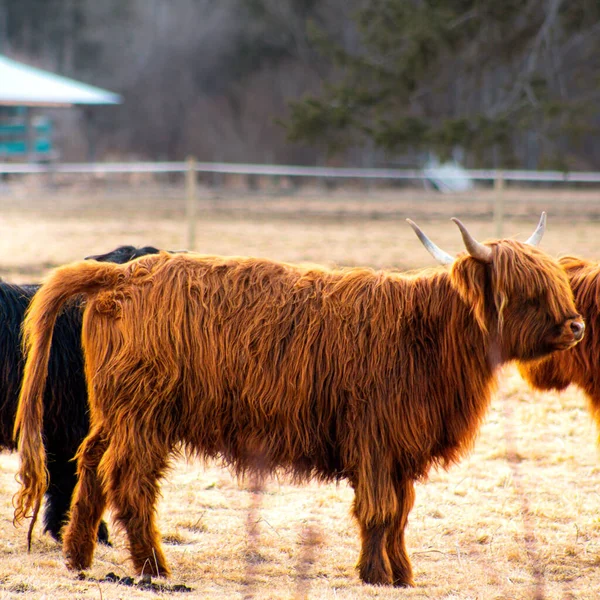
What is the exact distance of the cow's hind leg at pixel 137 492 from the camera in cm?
348

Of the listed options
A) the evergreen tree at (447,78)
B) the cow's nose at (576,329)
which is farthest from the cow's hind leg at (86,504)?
the evergreen tree at (447,78)

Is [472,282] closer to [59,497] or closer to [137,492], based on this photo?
[137,492]

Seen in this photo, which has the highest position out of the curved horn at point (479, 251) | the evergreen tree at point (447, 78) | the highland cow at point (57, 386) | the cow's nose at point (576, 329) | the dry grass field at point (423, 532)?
the evergreen tree at point (447, 78)

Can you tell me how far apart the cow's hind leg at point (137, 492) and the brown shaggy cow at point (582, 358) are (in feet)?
5.77

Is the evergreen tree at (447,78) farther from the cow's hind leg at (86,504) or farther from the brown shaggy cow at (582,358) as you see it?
the cow's hind leg at (86,504)

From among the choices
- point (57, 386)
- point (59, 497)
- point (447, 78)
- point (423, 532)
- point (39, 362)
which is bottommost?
point (423, 532)

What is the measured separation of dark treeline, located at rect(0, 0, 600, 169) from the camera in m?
21.2

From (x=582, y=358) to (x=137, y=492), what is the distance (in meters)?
2.21

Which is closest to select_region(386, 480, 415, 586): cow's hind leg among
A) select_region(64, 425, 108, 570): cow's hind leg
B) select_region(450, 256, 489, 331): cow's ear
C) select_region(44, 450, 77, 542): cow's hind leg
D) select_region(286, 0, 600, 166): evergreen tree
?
select_region(450, 256, 489, 331): cow's ear

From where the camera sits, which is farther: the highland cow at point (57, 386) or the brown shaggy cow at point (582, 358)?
the brown shaggy cow at point (582, 358)

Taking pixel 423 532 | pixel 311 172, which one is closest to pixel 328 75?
pixel 311 172

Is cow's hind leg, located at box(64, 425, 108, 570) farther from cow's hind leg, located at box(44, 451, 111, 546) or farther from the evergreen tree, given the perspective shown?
the evergreen tree

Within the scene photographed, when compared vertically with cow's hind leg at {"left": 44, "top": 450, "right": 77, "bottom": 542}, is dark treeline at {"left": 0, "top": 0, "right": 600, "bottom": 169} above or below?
above

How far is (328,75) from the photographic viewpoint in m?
A: 38.2
